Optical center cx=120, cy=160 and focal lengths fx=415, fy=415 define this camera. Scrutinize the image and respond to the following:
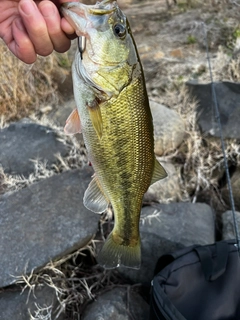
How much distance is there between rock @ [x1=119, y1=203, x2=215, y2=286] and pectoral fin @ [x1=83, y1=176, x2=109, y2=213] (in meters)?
1.16

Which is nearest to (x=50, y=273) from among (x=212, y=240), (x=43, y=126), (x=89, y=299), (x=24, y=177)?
(x=89, y=299)

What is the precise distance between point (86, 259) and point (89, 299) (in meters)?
0.32

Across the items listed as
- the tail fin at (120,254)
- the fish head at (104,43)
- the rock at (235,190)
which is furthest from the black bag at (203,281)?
the fish head at (104,43)

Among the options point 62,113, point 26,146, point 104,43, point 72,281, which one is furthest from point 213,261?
point 62,113

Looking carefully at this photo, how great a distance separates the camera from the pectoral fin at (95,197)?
1.74 meters

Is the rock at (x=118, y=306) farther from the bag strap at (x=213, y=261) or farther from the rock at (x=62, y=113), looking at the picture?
the rock at (x=62, y=113)

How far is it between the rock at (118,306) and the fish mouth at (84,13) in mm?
1752

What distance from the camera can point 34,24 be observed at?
57.4 inches

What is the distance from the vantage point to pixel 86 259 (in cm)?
291

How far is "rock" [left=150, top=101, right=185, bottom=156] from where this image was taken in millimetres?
3629

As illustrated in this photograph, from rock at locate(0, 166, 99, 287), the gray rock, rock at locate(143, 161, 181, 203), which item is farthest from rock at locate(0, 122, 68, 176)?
the gray rock

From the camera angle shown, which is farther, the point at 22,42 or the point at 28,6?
the point at 22,42

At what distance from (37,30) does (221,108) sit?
9.09 ft

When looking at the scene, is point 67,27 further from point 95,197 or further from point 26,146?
point 26,146
